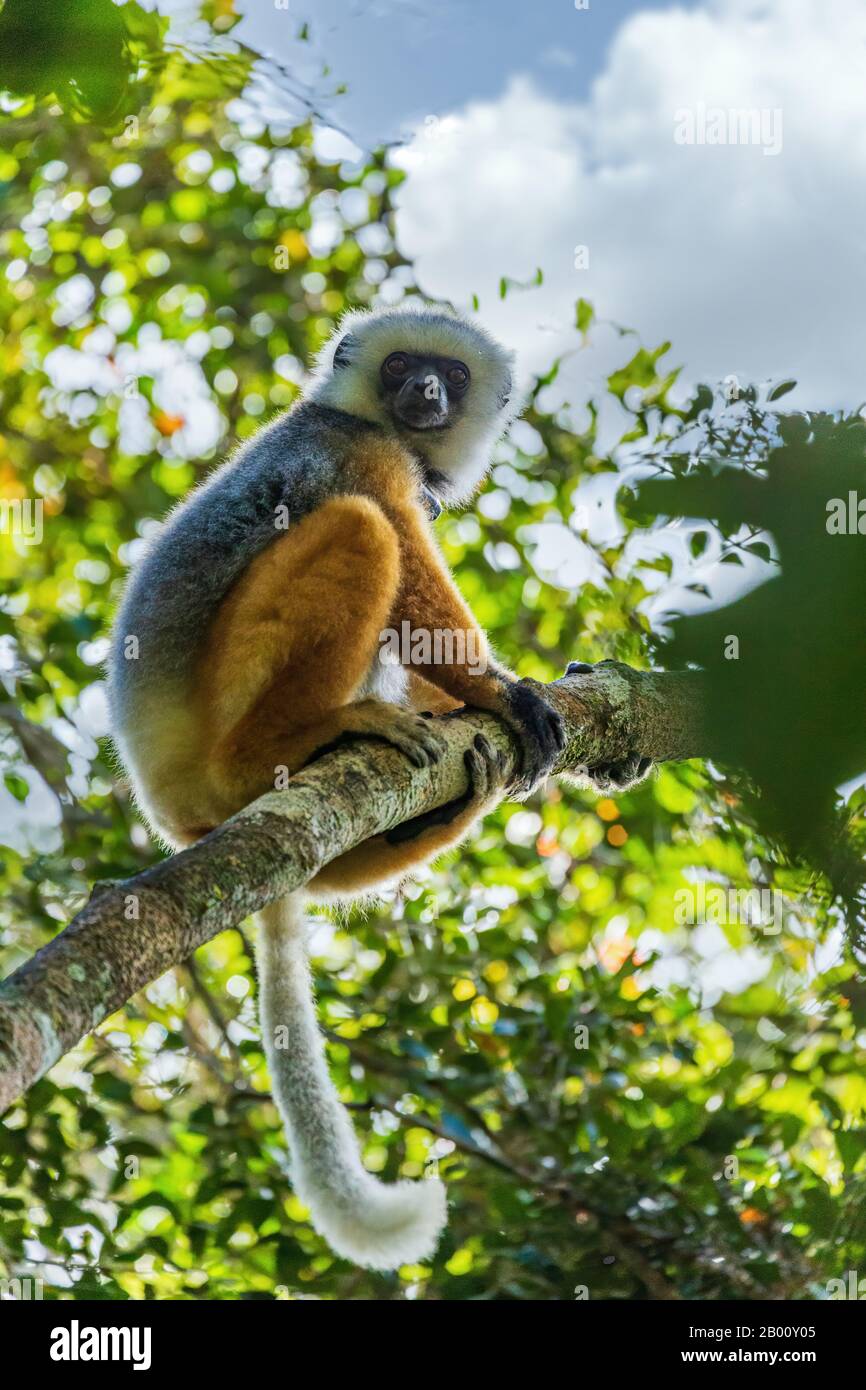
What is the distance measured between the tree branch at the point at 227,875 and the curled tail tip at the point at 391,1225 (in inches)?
55.5

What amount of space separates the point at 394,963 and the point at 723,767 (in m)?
6.41

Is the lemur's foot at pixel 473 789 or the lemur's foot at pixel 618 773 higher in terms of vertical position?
the lemur's foot at pixel 618 773

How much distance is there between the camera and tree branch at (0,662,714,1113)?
2410mm

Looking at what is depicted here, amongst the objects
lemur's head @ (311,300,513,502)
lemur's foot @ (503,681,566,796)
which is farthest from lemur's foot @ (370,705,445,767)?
lemur's head @ (311,300,513,502)

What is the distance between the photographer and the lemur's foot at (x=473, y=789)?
4645mm

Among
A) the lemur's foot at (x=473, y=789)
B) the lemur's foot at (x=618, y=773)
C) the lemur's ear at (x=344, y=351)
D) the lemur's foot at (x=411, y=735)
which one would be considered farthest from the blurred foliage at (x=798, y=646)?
the lemur's ear at (x=344, y=351)

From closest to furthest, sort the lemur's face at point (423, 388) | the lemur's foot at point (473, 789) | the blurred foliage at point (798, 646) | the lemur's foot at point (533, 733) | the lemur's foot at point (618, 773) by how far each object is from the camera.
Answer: the blurred foliage at point (798, 646), the lemur's foot at point (473, 789), the lemur's foot at point (533, 733), the lemur's foot at point (618, 773), the lemur's face at point (423, 388)

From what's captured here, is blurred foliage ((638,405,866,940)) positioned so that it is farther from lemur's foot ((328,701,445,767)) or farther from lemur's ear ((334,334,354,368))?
lemur's ear ((334,334,354,368))

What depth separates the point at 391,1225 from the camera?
441 cm

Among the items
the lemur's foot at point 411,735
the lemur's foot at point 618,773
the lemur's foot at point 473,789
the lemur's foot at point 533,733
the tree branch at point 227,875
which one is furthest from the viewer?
the lemur's foot at point 618,773

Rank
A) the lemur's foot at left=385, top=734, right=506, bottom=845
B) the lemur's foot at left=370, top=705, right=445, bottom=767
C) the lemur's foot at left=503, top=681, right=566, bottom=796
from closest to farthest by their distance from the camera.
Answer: the lemur's foot at left=370, top=705, right=445, bottom=767 < the lemur's foot at left=385, top=734, right=506, bottom=845 < the lemur's foot at left=503, top=681, right=566, bottom=796

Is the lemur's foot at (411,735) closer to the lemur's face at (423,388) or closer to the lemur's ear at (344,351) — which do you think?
the lemur's face at (423,388)

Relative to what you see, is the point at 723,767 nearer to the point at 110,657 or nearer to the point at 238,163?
the point at 110,657

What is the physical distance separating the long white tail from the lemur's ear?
115 inches
